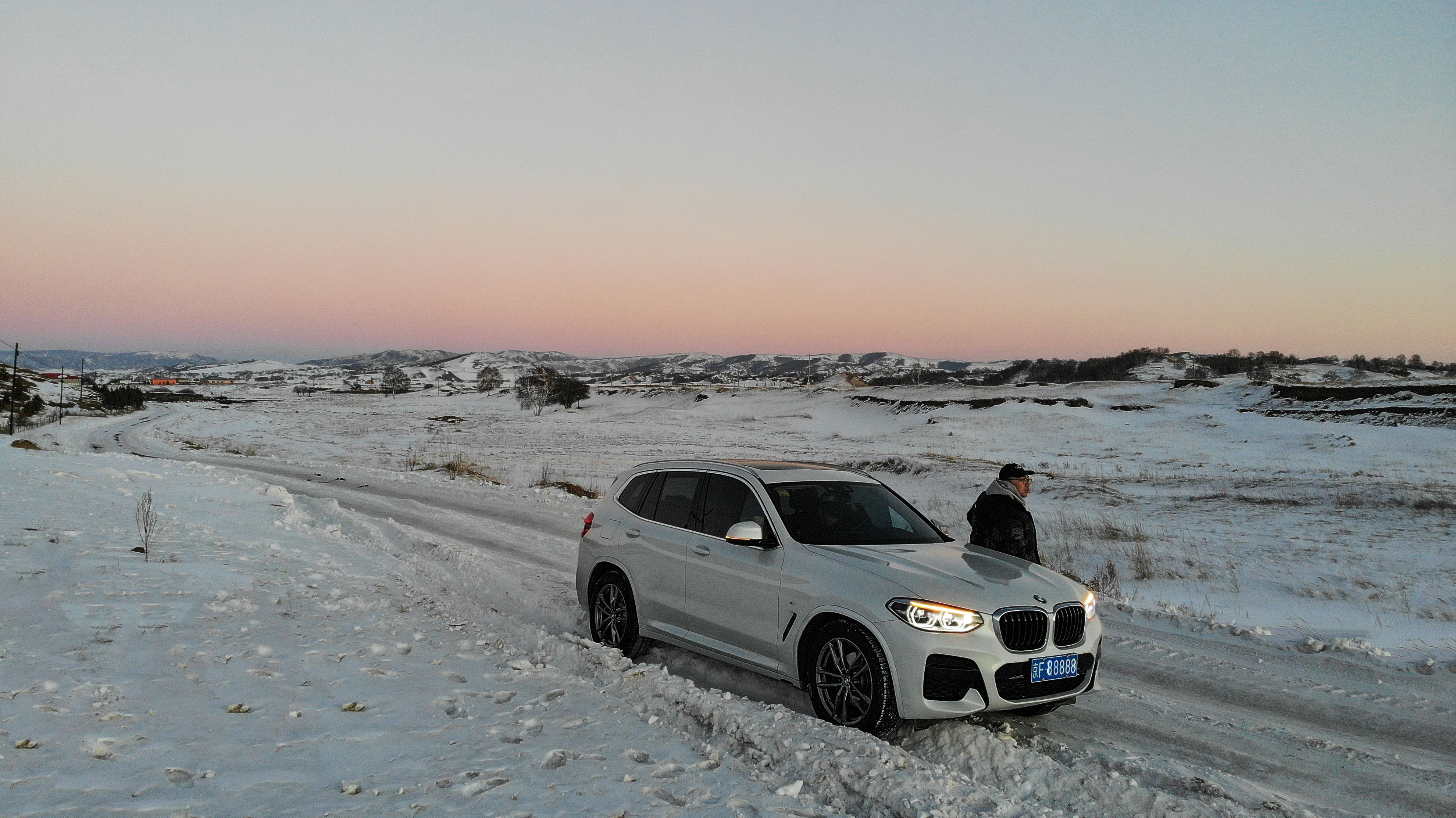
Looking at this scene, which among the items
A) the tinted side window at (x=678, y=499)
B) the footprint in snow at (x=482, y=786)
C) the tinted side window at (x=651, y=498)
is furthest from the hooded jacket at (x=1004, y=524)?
the footprint in snow at (x=482, y=786)

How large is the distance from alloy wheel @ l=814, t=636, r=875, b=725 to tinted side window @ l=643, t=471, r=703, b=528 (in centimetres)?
174

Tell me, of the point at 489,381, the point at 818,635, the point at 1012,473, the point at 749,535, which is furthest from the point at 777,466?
the point at 489,381

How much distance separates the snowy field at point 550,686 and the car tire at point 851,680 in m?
0.22

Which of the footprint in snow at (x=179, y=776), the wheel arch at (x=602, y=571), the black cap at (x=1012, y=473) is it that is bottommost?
the footprint in snow at (x=179, y=776)

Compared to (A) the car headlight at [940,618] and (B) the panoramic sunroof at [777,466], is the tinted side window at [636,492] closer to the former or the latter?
(B) the panoramic sunroof at [777,466]

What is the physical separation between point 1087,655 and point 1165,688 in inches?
70.5

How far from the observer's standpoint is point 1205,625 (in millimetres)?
8578

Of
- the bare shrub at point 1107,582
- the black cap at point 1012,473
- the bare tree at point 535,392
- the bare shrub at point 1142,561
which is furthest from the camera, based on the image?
the bare tree at point 535,392

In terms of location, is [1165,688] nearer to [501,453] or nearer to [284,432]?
[501,453]

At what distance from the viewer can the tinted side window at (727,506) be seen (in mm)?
6309

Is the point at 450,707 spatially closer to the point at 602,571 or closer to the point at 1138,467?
the point at 602,571

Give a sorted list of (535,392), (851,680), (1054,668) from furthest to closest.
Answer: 1. (535,392)
2. (851,680)
3. (1054,668)

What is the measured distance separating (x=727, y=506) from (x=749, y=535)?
735mm

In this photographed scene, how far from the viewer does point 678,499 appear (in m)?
7.04
